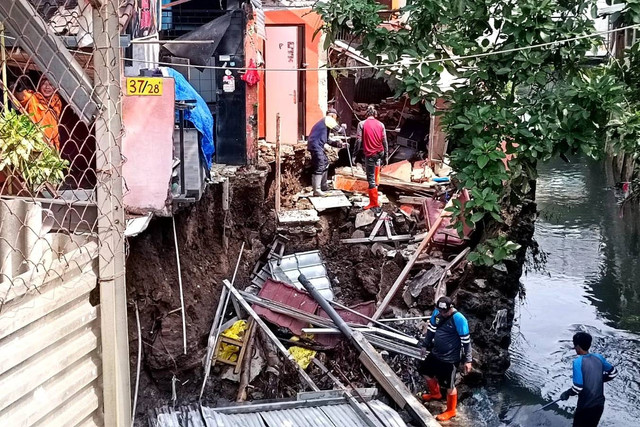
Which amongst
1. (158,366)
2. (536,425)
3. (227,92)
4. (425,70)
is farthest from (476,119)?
(227,92)

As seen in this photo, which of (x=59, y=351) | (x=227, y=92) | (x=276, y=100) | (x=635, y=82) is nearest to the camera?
(x=59, y=351)

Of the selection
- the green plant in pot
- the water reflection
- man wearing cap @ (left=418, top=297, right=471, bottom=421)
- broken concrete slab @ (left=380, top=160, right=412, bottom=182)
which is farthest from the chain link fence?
broken concrete slab @ (left=380, top=160, right=412, bottom=182)

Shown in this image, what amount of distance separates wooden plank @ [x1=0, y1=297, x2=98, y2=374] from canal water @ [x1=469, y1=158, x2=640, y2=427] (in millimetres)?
8539

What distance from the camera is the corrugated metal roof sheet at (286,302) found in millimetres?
12469

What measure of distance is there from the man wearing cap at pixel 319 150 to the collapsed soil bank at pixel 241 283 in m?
0.68

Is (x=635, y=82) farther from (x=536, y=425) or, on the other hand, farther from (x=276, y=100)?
(x=276, y=100)

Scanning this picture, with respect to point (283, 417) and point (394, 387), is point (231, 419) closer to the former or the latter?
point (283, 417)

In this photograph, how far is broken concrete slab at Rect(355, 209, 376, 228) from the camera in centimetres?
1508

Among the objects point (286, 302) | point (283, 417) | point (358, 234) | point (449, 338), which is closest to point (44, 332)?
point (283, 417)

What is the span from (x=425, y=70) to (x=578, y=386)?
4061 mm

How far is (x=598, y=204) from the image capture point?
22688 millimetres

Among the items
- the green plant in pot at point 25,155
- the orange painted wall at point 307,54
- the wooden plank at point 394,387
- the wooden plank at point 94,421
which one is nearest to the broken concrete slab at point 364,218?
the orange painted wall at point 307,54

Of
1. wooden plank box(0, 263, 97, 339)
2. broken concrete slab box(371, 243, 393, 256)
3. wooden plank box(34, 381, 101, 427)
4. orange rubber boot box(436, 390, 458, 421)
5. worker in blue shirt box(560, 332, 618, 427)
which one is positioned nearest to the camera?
wooden plank box(0, 263, 97, 339)

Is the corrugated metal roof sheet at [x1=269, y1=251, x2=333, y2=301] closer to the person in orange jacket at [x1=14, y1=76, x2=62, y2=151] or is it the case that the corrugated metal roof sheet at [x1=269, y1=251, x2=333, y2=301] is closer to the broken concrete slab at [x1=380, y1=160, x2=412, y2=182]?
the broken concrete slab at [x1=380, y1=160, x2=412, y2=182]
